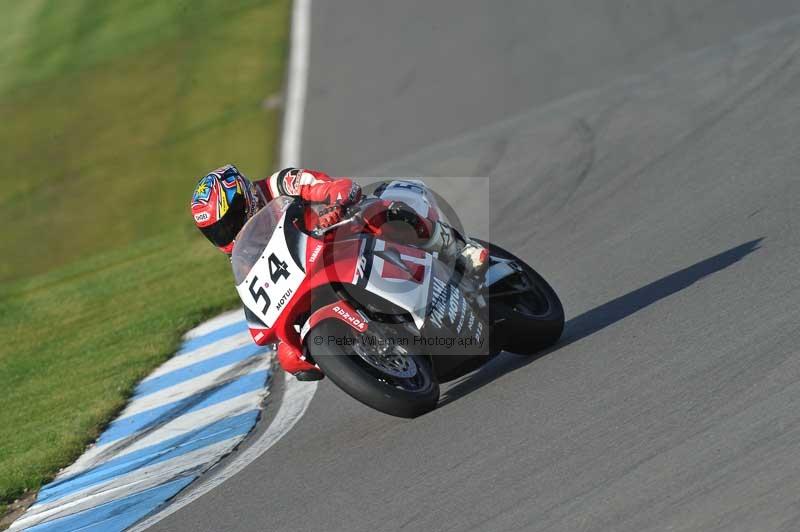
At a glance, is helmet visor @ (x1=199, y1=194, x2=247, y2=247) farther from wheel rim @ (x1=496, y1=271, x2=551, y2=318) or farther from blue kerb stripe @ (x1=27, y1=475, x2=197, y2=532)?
wheel rim @ (x1=496, y1=271, x2=551, y2=318)

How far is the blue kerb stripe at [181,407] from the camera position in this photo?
7.48 meters

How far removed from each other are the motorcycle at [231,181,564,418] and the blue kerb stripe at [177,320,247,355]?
3.06 metres

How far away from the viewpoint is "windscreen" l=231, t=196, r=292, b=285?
593 centimetres

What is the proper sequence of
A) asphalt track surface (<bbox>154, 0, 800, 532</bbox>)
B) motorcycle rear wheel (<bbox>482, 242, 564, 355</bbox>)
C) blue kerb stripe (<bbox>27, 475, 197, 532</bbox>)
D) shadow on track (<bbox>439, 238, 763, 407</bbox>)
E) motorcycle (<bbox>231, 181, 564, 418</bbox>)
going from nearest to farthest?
asphalt track surface (<bbox>154, 0, 800, 532</bbox>) → motorcycle (<bbox>231, 181, 564, 418</bbox>) → blue kerb stripe (<bbox>27, 475, 197, 532</bbox>) → motorcycle rear wheel (<bbox>482, 242, 564, 355</bbox>) → shadow on track (<bbox>439, 238, 763, 407</bbox>)

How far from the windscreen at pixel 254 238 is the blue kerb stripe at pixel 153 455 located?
1.24 meters

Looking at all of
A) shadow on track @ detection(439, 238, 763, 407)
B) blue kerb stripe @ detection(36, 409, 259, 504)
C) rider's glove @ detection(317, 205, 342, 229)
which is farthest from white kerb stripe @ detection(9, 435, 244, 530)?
rider's glove @ detection(317, 205, 342, 229)

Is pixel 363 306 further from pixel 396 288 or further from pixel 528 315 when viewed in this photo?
pixel 528 315

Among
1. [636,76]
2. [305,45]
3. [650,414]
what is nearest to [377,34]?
[305,45]

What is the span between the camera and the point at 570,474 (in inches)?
183

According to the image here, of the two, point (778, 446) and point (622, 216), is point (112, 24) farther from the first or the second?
point (778, 446)

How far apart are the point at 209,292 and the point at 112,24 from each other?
42.6 ft

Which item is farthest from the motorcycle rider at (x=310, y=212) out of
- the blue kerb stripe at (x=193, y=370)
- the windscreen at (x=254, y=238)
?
the blue kerb stripe at (x=193, y=370)

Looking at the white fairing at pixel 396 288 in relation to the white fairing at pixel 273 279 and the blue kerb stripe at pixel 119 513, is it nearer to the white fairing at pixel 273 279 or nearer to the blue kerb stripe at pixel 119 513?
the white fairing at pixel 273 279

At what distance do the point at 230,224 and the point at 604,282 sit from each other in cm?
268
